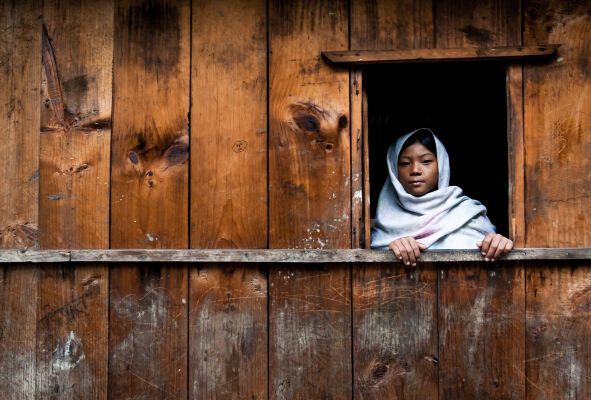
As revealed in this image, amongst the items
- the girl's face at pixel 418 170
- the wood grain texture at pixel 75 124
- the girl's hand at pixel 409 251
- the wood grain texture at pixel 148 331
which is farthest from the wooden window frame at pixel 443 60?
the wood grain texture at pixel 75 124

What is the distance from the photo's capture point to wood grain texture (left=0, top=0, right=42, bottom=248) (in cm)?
189

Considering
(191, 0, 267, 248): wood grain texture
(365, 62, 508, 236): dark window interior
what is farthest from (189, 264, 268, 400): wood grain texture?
(365, 62, 508, 236): dark window interior

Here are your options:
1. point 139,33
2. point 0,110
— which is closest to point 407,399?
point 139,33

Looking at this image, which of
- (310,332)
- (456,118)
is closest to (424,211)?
(310,332)

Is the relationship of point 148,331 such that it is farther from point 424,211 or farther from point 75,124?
point 424,211

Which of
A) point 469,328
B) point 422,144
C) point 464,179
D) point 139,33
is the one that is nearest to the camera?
point 469,328

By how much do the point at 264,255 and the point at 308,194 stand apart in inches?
13.1

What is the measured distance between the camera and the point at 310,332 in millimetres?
1802

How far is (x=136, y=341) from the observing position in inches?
72.5

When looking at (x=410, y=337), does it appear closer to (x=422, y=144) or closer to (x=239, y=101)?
(x=422, y=144)

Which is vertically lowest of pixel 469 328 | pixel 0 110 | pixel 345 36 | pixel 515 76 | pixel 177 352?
pixel 177 352

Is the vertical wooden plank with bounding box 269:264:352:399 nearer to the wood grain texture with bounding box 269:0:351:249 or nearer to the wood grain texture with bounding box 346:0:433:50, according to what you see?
the wood grain texture with bounding box 269:0:351:249

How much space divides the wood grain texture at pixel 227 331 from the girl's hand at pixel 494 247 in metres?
0.95

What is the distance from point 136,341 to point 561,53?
7.50 ft
